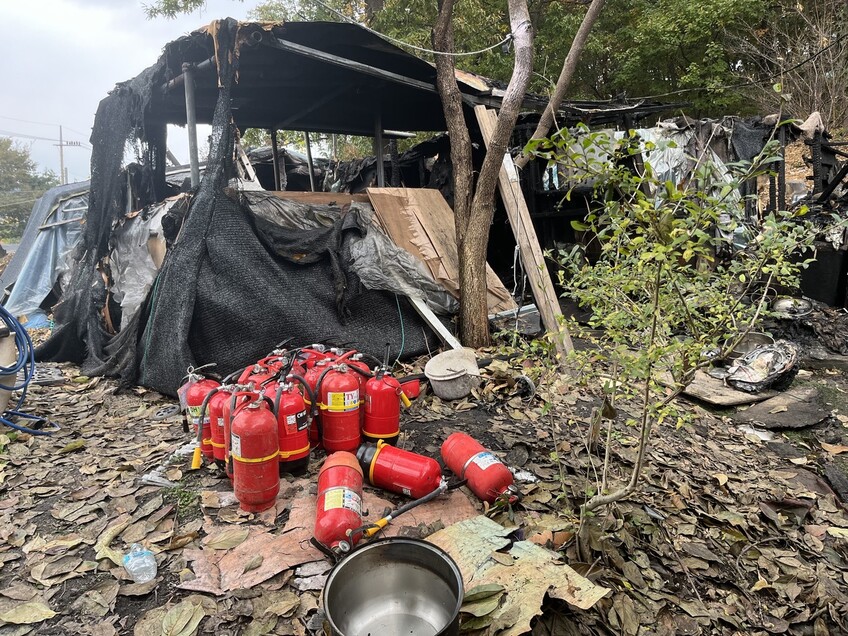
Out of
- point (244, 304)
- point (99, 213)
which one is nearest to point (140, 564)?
point (244, 304)

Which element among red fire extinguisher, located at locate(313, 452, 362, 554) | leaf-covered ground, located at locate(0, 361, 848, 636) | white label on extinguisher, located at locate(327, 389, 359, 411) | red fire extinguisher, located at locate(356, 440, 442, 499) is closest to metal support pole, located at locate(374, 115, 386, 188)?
leaf-covered ground, located at locate(0, 361, 848, 636)

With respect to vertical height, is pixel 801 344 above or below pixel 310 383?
below

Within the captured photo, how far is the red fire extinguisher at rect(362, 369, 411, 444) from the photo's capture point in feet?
10.7

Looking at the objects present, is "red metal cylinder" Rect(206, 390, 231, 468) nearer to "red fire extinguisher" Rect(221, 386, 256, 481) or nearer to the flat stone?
"red fire extinguisher" Rect(221, 386, 256, 481)

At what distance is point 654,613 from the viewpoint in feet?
7.11

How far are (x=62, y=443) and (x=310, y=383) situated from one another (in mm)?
2138

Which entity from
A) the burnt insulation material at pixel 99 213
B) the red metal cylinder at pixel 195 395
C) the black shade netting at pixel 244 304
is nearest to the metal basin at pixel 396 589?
the red metal cylinder at pixel 195 395

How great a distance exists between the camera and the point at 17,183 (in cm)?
3625

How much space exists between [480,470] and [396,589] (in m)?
0.89

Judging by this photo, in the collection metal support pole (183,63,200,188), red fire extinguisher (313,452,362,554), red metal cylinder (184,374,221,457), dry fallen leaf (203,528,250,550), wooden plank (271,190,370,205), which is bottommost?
dry fallen leaf (203,528,250,550)

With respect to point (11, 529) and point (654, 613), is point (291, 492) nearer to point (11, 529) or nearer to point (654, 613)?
point (11, 529)

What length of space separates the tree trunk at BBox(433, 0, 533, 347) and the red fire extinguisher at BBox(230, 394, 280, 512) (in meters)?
3.12

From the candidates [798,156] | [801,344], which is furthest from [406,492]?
[798,156]

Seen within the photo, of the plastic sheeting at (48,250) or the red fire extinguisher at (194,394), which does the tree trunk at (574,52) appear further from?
the plastic sheeting at (48,250)
